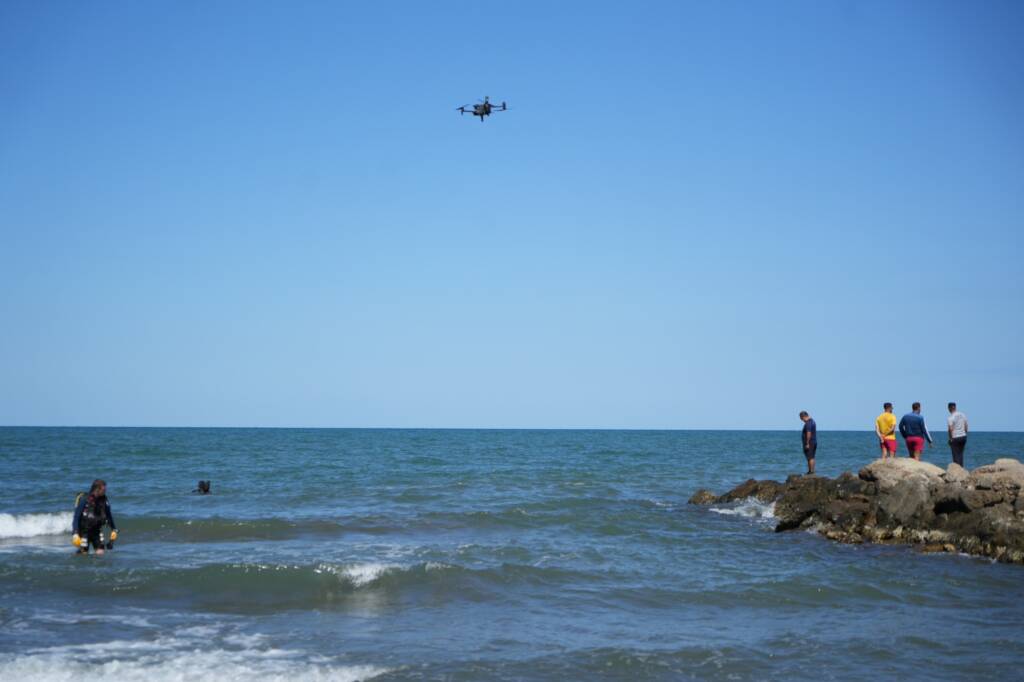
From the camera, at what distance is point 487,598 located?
14008mm

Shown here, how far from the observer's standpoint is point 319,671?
33.0 feet

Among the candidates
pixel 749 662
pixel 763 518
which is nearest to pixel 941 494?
pixel 763 518

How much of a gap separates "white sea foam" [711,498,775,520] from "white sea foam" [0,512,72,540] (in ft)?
60.5

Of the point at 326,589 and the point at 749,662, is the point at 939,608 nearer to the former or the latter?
the point at 749,662

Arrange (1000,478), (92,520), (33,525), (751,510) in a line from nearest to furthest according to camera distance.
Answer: (92,520) < (1000,478) < (33,525) < (751,510)

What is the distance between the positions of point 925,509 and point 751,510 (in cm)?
707

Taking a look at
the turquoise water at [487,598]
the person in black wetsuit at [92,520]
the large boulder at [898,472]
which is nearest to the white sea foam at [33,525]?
the turquoise water at [487,598]

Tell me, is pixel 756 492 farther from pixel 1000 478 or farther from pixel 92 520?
pixel 92 520

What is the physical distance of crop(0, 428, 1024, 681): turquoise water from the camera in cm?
1036

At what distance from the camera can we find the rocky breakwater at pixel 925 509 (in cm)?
1725

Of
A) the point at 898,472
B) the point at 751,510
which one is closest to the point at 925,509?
the point at 898,472

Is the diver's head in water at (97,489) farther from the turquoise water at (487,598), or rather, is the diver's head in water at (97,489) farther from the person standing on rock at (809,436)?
the person standing on rock at (809,436)

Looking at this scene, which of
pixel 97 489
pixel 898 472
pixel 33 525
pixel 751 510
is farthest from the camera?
pixel 751 510

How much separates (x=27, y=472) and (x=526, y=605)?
34971mm
